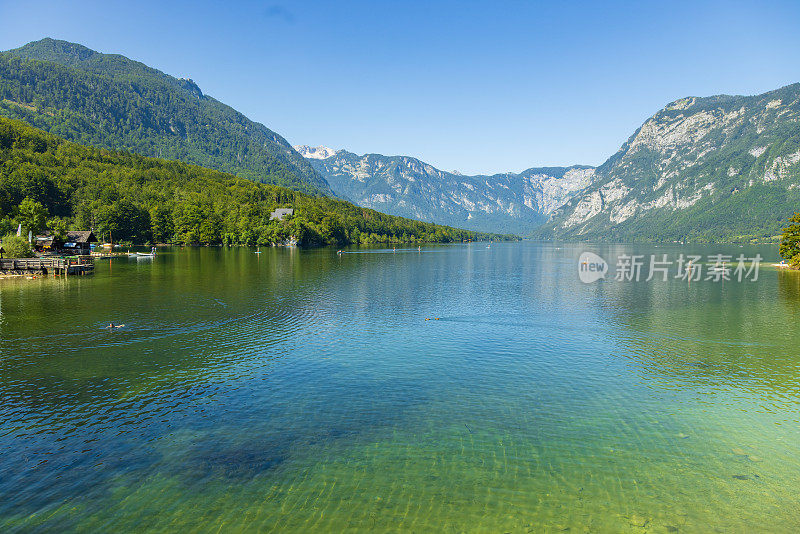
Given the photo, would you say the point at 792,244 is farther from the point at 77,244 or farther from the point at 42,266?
the point at 77,244

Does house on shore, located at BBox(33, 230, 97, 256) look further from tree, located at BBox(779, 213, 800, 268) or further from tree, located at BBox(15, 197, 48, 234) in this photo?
tree, located at BBox(779, 213, 800, 268)

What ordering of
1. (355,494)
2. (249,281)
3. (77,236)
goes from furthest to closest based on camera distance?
(77,236), (249,281), (355,494)

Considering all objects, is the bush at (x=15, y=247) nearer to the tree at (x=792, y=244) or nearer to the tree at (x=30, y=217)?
the tree at (x=30, y=217)

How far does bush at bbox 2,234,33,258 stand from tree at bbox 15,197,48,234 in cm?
3338

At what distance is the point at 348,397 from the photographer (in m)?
25.2

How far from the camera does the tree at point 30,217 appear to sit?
118m

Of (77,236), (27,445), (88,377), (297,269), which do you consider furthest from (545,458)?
(77,236)

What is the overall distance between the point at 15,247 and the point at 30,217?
47.7 m

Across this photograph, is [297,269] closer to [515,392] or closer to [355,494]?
[515,392]

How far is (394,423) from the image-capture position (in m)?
21.8

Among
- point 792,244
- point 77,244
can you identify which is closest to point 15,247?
point 77,244

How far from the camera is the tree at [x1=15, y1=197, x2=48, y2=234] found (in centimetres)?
11756

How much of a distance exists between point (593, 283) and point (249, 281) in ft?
221

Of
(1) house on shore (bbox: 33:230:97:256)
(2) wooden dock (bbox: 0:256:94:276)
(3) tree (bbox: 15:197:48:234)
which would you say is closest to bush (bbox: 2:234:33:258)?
(2) wooden dock (bbox: 0:256:94:276)
